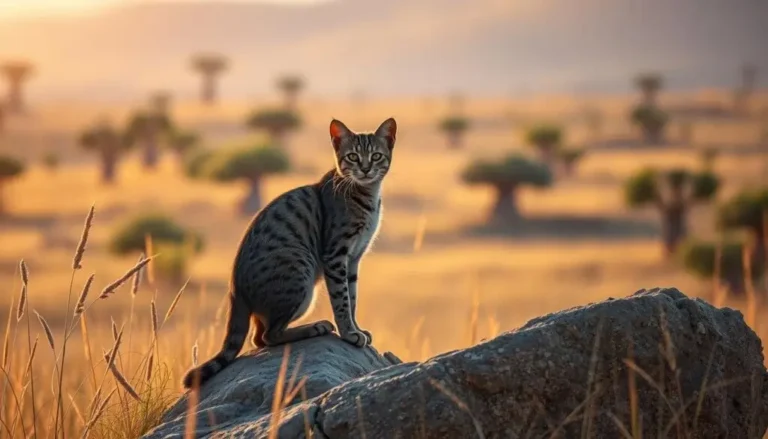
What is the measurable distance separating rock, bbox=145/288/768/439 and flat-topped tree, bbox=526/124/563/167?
42.3 meters

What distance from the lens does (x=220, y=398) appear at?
4.82 metres

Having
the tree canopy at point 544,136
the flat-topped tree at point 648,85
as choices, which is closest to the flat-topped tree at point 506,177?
the tree canopy at point 544,136

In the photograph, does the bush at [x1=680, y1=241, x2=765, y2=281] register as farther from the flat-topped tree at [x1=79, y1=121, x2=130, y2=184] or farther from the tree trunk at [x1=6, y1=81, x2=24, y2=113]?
the tree trunk at [x1=6, y1=81, x2=24, y2=113]

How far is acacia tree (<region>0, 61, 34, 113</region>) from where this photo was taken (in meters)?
74.9

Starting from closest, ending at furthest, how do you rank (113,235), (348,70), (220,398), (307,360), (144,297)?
(220,398)
(307,360)
(144,297)
(113,235)
(348,70)

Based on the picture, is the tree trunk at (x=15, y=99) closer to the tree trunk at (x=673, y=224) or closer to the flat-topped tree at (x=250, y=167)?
the flat-topped tree at (x=250, y=167)

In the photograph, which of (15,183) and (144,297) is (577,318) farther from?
(15,183)

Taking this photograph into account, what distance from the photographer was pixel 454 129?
58.5 m

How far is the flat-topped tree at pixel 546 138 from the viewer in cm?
4633

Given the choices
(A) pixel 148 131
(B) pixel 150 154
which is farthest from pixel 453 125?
(A) pixel 148 131

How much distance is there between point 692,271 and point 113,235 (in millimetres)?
14156

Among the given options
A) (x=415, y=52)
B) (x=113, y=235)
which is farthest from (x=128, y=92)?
(x=113, y=235)

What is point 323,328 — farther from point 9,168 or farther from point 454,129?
point 454,129

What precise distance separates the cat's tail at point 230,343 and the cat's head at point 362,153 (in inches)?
50.0
